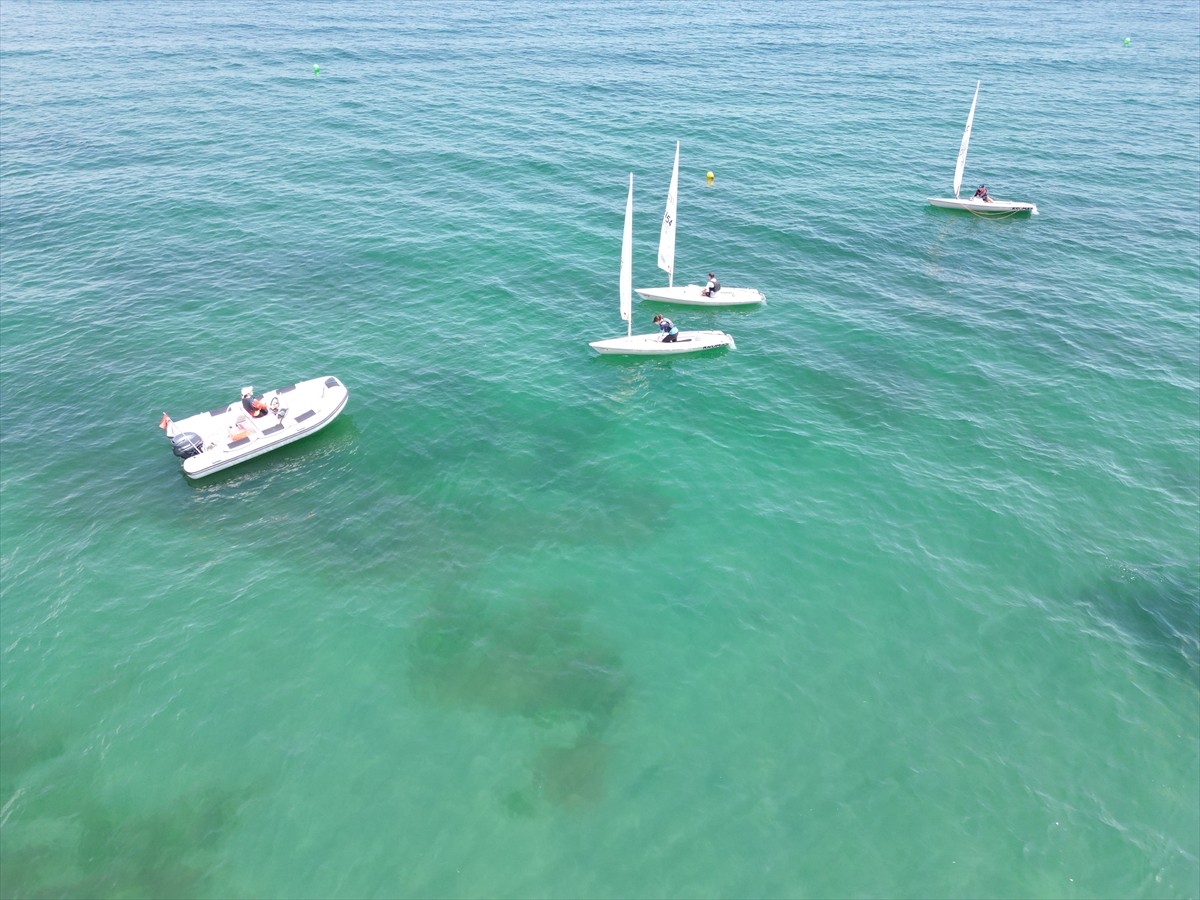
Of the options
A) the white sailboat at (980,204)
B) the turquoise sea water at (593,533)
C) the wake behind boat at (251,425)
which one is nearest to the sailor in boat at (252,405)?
the wake behind boat at (251,425)

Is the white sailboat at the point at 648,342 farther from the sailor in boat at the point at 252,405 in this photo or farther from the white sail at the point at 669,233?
the sailor in boat at the point at 252,405

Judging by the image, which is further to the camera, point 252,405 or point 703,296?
point 703,296

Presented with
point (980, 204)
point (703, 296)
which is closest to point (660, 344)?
point (703, 296)

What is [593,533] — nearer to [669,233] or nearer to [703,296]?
[669,233]

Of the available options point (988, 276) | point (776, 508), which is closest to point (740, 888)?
point (776, 508)

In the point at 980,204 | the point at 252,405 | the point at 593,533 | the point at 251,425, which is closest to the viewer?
the point at 593,533

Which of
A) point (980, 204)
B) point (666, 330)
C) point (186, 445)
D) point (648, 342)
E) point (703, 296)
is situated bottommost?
point (186, 445)

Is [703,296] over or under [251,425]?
over
